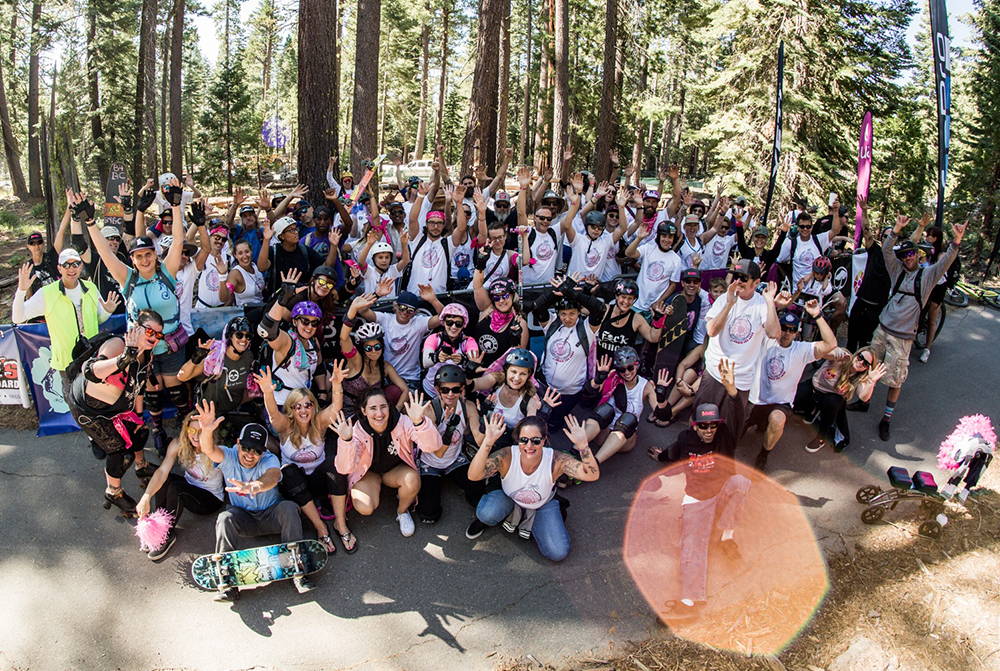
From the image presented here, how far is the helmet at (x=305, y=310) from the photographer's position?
19.4 feet

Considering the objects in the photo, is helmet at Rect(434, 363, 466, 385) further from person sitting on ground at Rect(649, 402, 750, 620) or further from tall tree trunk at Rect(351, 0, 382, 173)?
tall tree trunk at Rect(351, 0, 382, 173)

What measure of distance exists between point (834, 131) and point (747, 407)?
45.6 ft

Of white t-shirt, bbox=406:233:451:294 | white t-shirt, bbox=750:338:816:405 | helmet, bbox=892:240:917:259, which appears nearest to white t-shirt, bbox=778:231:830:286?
helmet, bbox=892:240:917:259

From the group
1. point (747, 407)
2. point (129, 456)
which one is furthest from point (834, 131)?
point (129, 456)

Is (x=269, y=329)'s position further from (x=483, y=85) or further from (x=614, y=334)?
(x=483, y=85)

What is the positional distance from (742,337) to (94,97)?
28285 millimetres

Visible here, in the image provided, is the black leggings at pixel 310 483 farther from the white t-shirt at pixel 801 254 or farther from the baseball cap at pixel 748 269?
the white t-shirt at pixel 801 254

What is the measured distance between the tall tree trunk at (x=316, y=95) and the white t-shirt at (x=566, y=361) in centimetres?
570

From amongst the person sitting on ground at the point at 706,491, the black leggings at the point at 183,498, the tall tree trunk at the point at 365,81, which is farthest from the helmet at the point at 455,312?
the tall tree trunk at the point at 365,81

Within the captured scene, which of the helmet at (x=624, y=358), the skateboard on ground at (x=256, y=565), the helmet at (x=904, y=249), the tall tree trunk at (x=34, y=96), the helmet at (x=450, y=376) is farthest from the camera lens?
the tall tree trunk at (x=34, y=96)

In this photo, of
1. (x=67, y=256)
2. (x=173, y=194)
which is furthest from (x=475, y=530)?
(x=173, y=194)

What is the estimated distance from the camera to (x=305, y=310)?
5918mm

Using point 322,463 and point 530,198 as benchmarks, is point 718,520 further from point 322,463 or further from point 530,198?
point 530,198

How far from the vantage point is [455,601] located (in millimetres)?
4973
